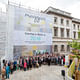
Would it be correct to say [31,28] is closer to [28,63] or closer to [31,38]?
[31,38]

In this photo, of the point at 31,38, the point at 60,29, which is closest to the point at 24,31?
the point at 31,38

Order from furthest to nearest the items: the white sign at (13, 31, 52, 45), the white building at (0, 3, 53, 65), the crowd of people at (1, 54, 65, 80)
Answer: the white sign at (13, 31, 52, 45), the white building at (0, 3, 53, 65), the crowd of people at (1, 54, 65, 80)

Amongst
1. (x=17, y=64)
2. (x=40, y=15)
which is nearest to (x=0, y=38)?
(x=17, y=64)

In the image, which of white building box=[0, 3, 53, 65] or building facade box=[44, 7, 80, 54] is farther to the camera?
building facade box=[44, 7, 80, 54]

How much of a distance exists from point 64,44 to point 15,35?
11114 mm

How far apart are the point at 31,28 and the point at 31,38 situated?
1.51 m

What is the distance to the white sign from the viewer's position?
35.2ft

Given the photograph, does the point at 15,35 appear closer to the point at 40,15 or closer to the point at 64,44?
the point at 40,15

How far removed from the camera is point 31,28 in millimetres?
12164

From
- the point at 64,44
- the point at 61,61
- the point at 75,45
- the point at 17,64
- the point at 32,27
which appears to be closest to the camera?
the point at 75,45

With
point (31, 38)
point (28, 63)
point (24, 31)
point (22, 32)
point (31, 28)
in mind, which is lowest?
point (28, 63)

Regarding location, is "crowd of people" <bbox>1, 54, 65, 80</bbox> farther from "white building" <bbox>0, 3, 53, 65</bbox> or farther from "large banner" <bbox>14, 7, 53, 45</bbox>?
"large banner" <bbox>14, 7, 53, 45</bbox>

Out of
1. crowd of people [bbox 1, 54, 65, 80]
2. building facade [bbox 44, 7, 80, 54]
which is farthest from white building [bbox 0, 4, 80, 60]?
crowd of people [bbox 1, 54, 65, 80]

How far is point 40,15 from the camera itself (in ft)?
42.8
